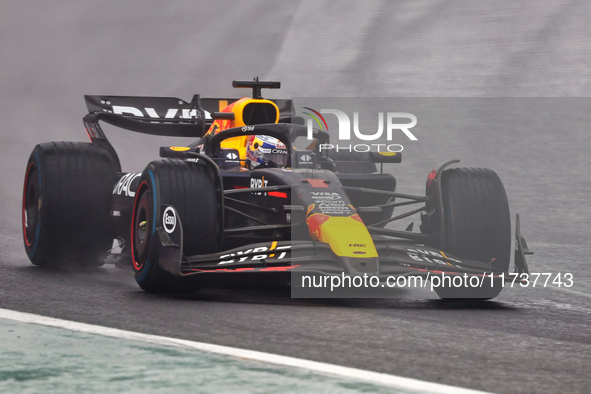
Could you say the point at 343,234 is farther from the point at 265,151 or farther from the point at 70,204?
the point at 70,204

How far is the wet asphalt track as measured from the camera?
4363mm

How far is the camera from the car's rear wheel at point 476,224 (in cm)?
639

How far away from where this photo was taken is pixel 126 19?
81.4 feet

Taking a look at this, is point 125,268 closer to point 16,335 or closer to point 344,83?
point 16,335

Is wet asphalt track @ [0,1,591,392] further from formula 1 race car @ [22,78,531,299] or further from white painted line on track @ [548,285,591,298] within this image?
formula 1 race car @ [22,78,531,299]

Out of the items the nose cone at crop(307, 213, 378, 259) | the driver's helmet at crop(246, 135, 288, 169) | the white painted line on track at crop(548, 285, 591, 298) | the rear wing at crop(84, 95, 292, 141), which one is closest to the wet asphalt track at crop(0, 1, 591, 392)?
the white painted line on track at crop(548, 285, 591, 298)

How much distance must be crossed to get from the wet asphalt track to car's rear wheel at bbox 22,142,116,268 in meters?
0.24

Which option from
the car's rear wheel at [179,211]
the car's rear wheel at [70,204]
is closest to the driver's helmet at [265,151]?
the car's rear wheel at [70,204]

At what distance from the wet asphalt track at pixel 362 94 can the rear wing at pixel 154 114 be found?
1.63 m

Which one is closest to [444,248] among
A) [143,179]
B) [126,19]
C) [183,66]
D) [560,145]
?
[143,179]

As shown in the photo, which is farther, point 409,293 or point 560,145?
point 560,145

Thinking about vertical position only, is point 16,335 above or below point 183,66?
below

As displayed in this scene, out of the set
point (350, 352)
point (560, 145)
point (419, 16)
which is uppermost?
point (419, 16)

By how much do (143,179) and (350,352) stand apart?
9.34 ft
